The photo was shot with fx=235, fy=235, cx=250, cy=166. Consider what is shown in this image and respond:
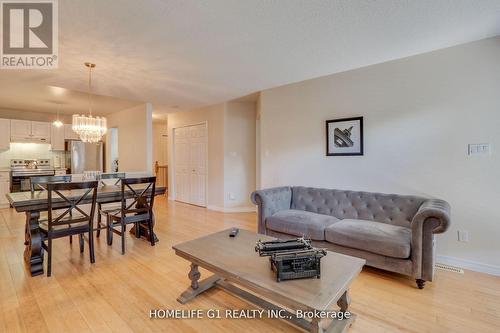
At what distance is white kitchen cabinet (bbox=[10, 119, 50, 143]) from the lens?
568 cm

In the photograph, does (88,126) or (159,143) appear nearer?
(88,126)

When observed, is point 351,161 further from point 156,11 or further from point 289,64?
point 156,11

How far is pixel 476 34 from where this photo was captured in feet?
7.74

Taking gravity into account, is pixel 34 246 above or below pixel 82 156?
below

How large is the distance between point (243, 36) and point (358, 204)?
240 centimetres

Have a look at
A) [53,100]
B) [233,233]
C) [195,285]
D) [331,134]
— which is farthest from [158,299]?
[53,100]

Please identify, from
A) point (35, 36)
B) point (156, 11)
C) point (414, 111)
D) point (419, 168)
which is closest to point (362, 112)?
point (414, 111)

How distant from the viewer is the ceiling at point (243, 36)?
6.24 ft

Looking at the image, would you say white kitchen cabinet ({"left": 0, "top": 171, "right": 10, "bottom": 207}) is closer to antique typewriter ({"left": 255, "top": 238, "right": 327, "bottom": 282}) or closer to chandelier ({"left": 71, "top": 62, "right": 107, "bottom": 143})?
chandelier ({"left": 71, "top": 62, "right": 107, "bottom": 143})

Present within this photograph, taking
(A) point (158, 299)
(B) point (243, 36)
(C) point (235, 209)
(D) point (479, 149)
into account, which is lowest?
(A) point (158, 299)

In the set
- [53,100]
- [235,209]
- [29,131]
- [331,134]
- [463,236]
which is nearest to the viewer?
[463,236]

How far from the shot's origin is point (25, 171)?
5.69 m

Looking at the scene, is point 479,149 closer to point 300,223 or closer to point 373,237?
point 373,237

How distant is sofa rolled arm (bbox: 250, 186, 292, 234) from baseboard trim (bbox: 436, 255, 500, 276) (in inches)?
76.0
